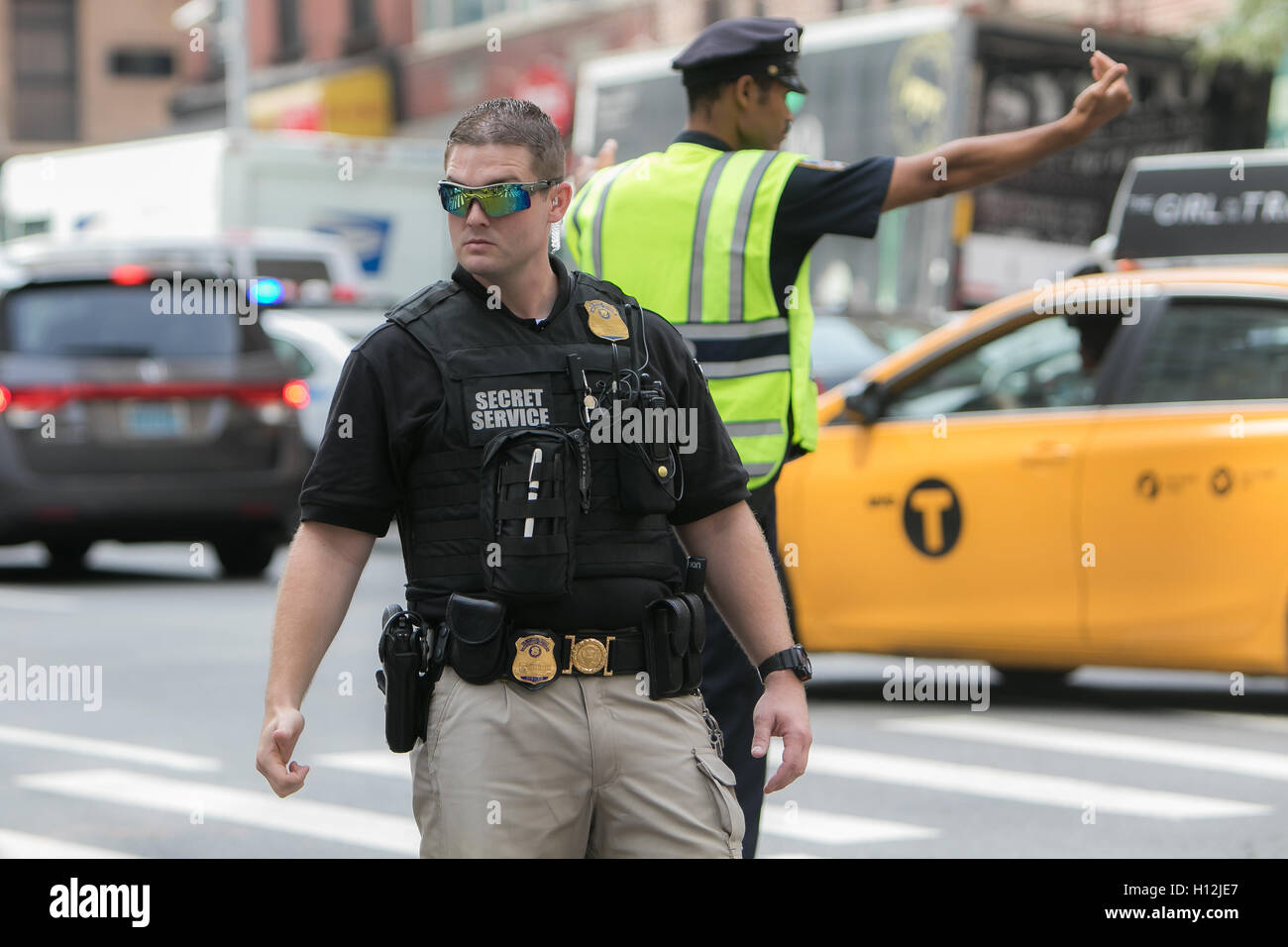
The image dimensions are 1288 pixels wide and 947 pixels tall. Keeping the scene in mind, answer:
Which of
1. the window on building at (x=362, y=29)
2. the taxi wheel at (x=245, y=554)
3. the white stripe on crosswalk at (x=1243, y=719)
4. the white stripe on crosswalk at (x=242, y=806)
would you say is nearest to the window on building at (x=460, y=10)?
the window on building at (x=362, y=29)

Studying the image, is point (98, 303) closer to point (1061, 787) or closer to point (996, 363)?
point (996, 363)

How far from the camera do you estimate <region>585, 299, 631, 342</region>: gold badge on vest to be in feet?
12.6

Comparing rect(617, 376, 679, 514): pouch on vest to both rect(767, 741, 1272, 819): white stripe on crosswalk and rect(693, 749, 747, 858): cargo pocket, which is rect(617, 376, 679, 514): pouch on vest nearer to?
rect(693, 749, 747, 858): cargo pocket

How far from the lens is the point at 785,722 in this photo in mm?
3961

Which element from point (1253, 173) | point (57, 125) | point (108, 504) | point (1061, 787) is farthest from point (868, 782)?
point (57, 125)

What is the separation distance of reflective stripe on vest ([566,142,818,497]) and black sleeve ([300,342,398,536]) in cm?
133

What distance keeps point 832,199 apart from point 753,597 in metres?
1.21

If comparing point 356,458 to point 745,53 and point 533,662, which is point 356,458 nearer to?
point 533,662

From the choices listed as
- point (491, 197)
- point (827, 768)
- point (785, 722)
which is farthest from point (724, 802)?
point (827, 768)

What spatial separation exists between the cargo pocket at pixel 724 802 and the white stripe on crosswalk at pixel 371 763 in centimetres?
413

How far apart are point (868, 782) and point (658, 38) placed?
87.5 feet

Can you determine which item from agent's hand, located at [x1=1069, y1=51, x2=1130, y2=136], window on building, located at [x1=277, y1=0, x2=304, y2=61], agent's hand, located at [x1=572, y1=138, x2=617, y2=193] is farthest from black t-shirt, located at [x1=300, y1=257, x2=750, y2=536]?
window on building, located at [x1=277, y1=0, x2=304, y2=61]

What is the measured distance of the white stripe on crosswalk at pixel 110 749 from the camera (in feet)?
26.9

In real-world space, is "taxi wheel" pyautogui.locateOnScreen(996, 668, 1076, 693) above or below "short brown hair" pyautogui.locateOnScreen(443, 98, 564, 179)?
below
